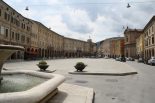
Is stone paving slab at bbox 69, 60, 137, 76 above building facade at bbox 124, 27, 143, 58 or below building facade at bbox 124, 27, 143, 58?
below

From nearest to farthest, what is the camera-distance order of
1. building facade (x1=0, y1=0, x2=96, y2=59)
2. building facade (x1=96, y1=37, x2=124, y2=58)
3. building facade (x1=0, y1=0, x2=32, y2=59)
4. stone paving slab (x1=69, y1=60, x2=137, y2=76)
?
stone paving slab (x1=69, y1=60, x2=137, y2=76) < building facade (x1=0, y1=0, x2=32, y2=59) < building facade (x1=0, y1=0, x2=96, y2=59) < building facade (x1=96, y1=37, x2=124, y2=58)

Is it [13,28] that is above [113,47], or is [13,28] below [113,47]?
above

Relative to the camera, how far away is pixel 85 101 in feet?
24.5

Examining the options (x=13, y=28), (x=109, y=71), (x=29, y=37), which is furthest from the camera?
(x=29, y=37)

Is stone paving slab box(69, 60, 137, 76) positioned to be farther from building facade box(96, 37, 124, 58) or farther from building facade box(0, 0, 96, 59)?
building facade box(96, 37, 124, 58)

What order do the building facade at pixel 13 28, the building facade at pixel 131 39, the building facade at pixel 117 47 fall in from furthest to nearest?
the building facade at pixel 117 47 → the building facade at pixel 131 39 → the building facade at pixel 13 28

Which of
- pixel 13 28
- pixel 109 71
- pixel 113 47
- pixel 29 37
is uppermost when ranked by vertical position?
pixel 13 28

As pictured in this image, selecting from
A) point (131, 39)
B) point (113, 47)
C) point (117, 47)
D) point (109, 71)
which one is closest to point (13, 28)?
point (109, 71)

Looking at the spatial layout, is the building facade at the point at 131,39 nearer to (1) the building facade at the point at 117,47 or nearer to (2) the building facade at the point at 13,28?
(1) the building facade at the point at 117,47

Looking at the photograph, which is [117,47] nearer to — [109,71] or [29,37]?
[29,37]

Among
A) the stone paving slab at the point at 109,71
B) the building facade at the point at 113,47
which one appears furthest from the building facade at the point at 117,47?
the stone paving slab at the point at 109,71

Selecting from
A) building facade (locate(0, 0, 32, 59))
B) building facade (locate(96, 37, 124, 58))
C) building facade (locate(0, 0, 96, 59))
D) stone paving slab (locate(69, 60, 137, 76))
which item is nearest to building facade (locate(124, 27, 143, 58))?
building facade (locate(96, 37, 124, 58))

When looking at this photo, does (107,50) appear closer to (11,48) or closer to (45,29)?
(45,29)

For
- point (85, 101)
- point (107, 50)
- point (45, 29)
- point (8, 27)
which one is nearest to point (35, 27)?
point (45, 29)
